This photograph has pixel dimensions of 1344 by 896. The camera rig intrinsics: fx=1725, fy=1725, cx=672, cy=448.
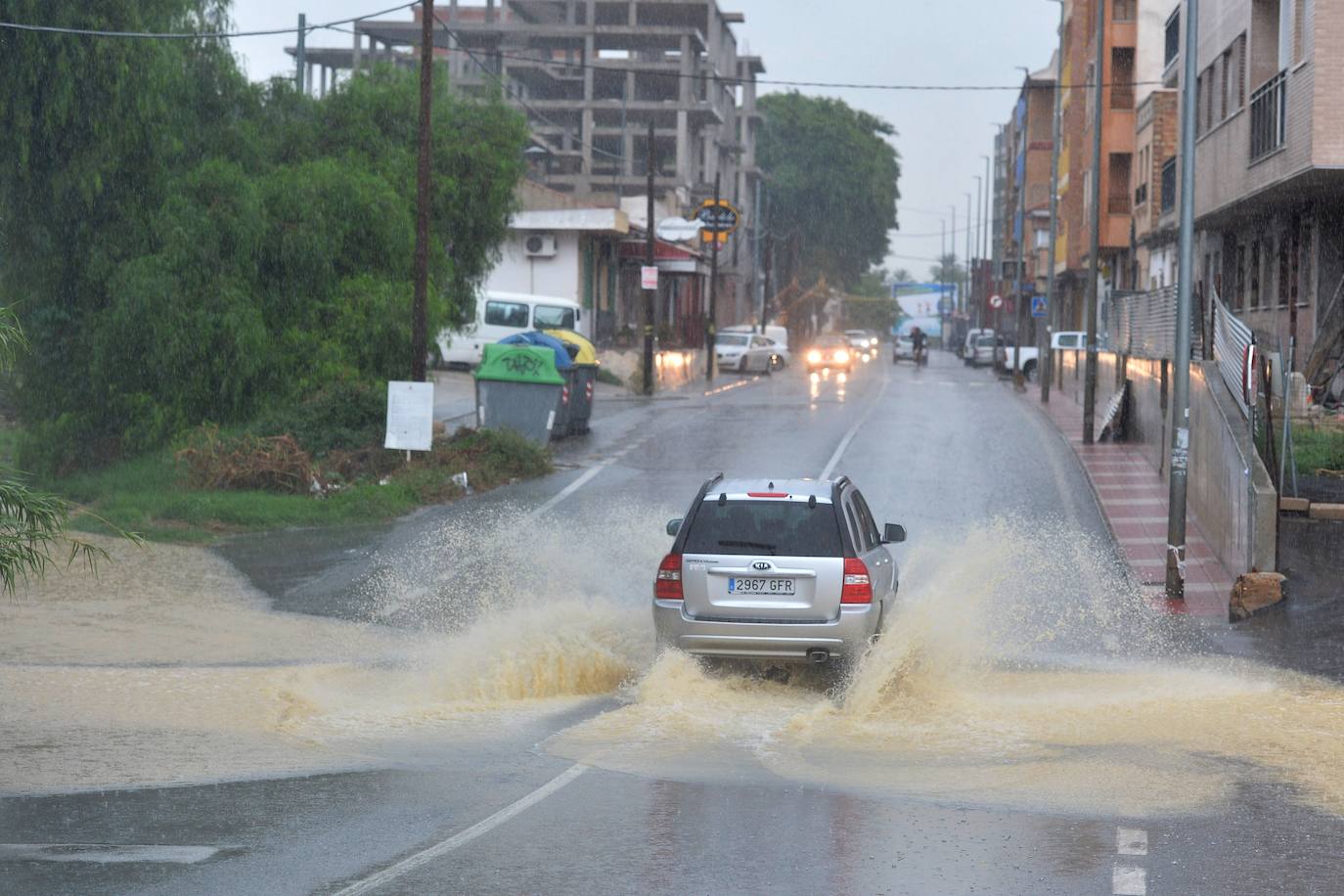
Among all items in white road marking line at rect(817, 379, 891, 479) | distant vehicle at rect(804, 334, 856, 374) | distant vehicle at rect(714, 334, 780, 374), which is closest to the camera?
white road marking line at rect(817, 379, 891, 479)

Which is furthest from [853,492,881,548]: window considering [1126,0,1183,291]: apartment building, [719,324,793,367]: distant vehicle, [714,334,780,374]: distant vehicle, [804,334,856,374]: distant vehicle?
[804,334,856,374]: distant vehicle

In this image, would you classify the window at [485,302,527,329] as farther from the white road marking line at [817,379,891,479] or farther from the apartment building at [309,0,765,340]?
the apartment building at [309,0,765,340]

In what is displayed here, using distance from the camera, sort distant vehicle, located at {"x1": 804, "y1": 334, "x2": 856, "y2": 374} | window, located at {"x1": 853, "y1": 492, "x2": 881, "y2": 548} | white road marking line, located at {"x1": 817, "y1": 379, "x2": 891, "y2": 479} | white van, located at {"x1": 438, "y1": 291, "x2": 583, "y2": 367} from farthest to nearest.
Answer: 1. distant vehicle, located at {"x1": 804, "y1": 334, "x2": 856, "y2": 374}
2. white van, located at {"x1": 438, "y1": 291, "x2": 583, "y2": 367}
3. white road marking line, located at {"x1": 817, "y1": 379, "x2": 891, "y2": 479}
4. window, located at {"x1": 853, "y1": 492, "x2": 881, "y2": 548}

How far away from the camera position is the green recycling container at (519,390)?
30047 mm

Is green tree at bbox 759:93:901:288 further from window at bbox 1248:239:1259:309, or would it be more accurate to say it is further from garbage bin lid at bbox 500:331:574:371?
garbage bin lid at bbox 500:331:574:371

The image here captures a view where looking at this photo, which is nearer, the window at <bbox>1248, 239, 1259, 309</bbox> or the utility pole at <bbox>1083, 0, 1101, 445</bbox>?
the utility pole at <bbox>1083, 0, 1101, 445</bbox>

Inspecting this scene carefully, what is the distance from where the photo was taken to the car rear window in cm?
1214

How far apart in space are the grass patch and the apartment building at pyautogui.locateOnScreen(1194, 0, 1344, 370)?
1256cm

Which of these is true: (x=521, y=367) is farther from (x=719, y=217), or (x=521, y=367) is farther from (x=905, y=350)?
(x=905, y=350)

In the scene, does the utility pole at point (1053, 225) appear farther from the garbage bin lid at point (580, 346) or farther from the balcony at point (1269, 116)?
the balcony at point (1269, 116)

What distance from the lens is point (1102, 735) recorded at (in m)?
10.8

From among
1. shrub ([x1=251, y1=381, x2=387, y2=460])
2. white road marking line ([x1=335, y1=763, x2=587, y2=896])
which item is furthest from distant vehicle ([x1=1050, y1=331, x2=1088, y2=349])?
white road marking line ([x1=335, y1=763, x2=587, y2=896])

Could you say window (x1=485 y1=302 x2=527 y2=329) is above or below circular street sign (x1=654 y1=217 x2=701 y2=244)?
below

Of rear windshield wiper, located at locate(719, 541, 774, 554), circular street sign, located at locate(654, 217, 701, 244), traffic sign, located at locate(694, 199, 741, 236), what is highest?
traffic sign, located at locate(694, 199, 741, 236)
